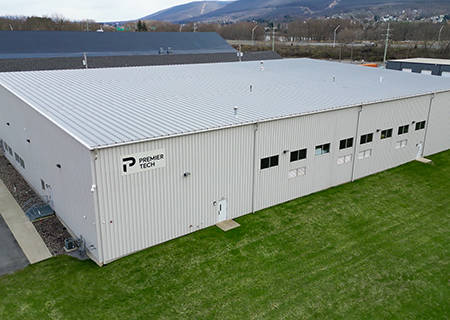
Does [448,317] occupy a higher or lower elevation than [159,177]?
lower

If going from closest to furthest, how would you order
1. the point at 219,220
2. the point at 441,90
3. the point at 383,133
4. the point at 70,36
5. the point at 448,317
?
1. the point at 448,317
2. the point at 219,220
3. the point at 383,133
4. the point at 441,90
5. the point at 70,36

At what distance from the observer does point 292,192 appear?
1889 centimetres

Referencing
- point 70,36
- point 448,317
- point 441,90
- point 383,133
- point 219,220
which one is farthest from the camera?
point 70,36

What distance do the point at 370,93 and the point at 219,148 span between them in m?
12.0

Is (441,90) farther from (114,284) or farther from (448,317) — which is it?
(114,284)

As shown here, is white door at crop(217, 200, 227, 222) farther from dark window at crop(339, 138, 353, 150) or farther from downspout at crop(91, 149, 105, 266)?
dark window at crop(339, 138, 353, 150)

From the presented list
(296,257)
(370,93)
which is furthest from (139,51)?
(296,257)

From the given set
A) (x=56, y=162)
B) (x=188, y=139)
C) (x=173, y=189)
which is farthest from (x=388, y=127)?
(x=56, y=162)

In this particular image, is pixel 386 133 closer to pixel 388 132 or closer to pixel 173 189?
pixel 388 132

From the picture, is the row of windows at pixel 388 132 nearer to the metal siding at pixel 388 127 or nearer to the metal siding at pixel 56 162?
the metal siding at pixel 388 127

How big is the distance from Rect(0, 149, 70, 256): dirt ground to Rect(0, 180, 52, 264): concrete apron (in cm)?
20

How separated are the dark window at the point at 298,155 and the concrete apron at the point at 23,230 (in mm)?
11406

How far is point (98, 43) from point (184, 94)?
3538 cm

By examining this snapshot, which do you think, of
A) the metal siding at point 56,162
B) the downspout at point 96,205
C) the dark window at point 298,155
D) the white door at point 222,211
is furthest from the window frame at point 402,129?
the metal siding at point 56,162
